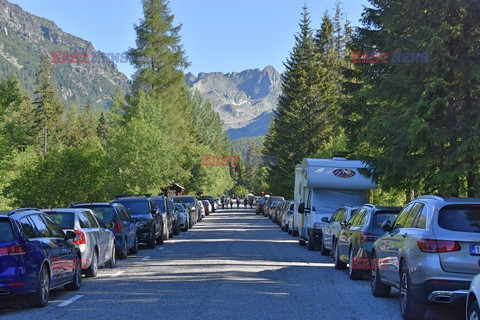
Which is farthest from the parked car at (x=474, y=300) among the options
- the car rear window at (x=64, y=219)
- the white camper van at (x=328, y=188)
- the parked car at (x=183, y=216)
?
the parked car at (x=183, y=216)

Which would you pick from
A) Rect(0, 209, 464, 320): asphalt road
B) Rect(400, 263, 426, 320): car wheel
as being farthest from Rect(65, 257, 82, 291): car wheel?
Rect(400, 263, 426, 320): car wheel

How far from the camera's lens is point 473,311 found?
7.43 meters

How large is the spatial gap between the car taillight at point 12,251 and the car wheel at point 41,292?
561 millimetres

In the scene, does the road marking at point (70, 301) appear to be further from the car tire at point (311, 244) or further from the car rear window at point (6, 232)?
the car tire at point (311, 244)

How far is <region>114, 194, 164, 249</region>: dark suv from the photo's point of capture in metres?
24.8

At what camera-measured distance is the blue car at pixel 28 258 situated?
412 inches

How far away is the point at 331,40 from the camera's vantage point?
246 feet

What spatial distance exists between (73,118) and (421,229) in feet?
395

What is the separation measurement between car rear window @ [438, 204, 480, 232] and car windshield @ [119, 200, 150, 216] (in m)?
17.3

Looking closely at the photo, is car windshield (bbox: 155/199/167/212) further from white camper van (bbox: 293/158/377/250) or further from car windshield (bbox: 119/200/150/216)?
white camper van (bbox: 293/158/377/250)

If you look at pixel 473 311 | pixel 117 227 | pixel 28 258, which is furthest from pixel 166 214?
pixel 473 311

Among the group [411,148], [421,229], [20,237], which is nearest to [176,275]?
[20,237]

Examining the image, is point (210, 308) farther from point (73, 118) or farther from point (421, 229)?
point (73, 118)

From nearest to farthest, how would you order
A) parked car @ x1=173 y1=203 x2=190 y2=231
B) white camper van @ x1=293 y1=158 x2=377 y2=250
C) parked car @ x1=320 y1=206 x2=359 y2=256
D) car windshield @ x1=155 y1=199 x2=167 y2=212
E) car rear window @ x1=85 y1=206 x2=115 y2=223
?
parked car @ x1=320 y1=206 x2=359 y2=256
car rear window @ x1=85 y1=206 x2=115 y2=223
white camper van @ x1=293 y1=158 x2=377 y2=250
car windshield @ x1=155 y1=199 x2=167 y2=212
parked car @ x1=173 y1=203 x2=190 y2=231
